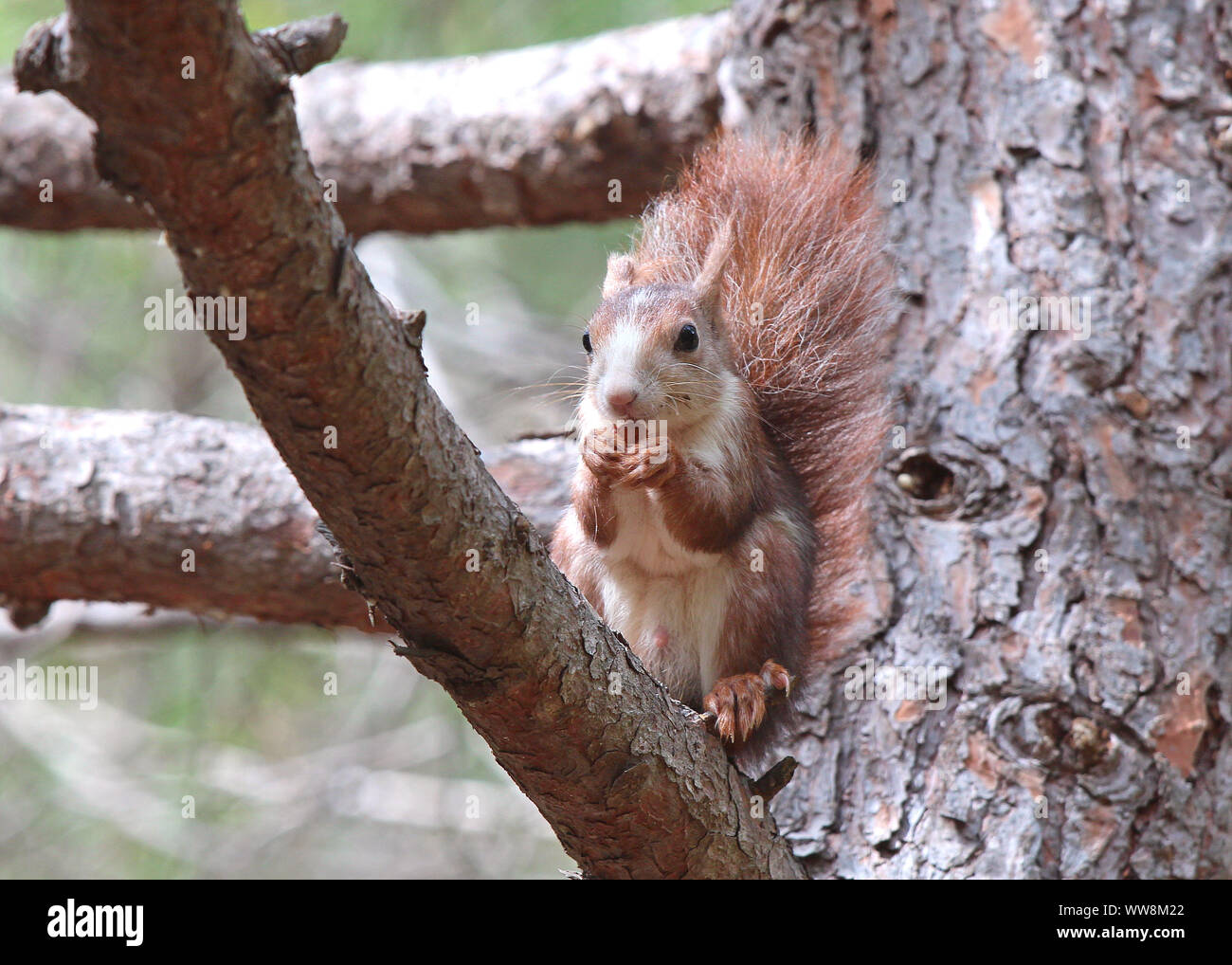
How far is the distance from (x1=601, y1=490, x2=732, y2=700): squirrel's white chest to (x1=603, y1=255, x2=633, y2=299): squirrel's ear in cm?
41

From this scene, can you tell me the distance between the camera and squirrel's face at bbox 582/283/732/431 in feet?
5.42

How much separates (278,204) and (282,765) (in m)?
4.34

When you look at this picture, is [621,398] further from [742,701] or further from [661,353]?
[742,701]

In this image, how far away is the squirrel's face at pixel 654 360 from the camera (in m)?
1.65

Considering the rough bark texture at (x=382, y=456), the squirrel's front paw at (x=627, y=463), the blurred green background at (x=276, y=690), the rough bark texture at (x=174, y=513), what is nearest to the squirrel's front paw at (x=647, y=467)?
the squirrel's front paw at (x=627, y=463)

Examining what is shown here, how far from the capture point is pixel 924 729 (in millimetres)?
1902

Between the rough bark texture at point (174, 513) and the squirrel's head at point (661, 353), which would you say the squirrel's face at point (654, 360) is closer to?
the squirrel's head at point (661, 353)

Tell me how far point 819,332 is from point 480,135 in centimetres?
170

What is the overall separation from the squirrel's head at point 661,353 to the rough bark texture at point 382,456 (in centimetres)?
44

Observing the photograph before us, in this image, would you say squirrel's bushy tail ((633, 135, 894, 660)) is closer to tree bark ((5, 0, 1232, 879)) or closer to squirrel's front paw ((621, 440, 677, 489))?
tree bark ((5, 0, 1232, 879))

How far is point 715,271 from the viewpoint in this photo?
1.85 m

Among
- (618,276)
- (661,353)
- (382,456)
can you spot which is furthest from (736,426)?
(382,456)
